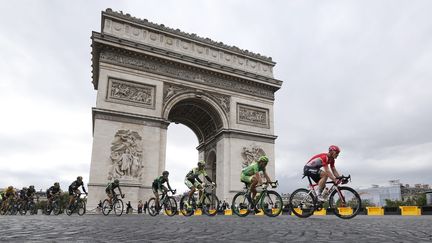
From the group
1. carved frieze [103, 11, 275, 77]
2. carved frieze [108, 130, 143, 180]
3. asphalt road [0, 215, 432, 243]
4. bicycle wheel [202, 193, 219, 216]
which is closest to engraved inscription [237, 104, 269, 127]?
carved frieze [103, 11, 275, 77]

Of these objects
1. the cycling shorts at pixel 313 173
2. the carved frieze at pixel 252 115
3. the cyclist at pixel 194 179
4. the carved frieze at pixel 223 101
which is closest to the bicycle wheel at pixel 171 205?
the cyclist at pixel 194 179

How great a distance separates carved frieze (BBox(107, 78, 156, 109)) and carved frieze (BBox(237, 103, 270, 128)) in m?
6.62

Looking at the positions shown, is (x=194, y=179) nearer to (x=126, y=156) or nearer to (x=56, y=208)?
(x=56, y=208)

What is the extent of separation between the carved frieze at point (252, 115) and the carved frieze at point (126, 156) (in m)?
7.92

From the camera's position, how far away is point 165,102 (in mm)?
22328

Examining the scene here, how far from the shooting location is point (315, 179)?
7.25 metres

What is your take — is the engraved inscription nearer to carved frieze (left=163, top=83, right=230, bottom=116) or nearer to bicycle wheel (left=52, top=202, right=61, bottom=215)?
carved frieze (left=163, top=83, right=230, bottom=116)

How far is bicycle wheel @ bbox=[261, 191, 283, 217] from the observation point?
8060 millimetres

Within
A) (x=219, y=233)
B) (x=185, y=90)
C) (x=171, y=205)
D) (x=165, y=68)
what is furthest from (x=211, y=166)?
(x=219, y=233)

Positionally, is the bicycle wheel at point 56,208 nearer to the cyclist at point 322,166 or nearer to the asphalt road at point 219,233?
the asphalt road at point 219,233

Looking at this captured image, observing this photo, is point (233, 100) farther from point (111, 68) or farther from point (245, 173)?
point (245, 173)

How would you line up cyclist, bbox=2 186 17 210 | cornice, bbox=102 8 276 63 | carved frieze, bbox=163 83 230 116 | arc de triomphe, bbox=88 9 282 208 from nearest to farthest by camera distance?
cyclist, bbox=2 186 17 210 → arc de triomphe, bbox=88 9 282 208 → cornice, bbox=102 8 276 63 → carved frieze, bbox=163 83 230 116

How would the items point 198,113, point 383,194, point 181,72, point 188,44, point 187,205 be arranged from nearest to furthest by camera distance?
1. point 187,205
2. point 181,72
3. point 188,44
4. point 198,113
5. point 383,194

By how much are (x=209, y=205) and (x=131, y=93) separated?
12882mm
